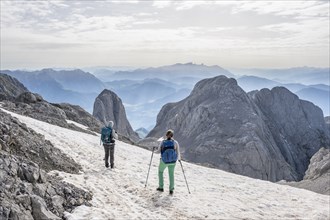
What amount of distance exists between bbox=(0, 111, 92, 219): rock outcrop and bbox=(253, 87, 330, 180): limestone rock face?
→ 444 feet

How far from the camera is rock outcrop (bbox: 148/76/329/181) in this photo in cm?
12469

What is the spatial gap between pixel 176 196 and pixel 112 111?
140043 millimetres

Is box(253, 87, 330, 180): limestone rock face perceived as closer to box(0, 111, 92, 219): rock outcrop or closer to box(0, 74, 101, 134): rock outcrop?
box(0, 74, 101, 134): rock outcrop

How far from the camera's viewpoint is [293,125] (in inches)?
6658

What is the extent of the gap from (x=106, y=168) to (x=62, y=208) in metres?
8.78

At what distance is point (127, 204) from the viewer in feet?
53.1

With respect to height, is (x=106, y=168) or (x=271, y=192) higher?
(x=106, y=168)

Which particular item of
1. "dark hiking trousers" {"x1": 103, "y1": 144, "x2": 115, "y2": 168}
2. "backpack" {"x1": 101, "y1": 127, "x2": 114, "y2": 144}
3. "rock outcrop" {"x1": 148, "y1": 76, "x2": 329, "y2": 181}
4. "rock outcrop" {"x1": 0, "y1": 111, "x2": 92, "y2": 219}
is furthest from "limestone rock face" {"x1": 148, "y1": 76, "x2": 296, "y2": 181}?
"rock outcrop" {"x1": 0, "y1": 111, "x2": 92, "y2": 219}

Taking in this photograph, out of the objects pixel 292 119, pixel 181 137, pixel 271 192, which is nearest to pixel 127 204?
pixel 271 192

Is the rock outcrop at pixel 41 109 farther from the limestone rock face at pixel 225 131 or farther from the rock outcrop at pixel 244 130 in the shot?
the limestone rock face at pixel 225 131

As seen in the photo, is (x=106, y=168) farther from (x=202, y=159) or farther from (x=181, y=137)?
(x=181, y=137)

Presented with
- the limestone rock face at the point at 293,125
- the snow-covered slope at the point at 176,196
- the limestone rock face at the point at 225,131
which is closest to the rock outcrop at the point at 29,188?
the snow-covered slope at the point at 176,196

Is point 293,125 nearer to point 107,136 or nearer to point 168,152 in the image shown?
point 107,136

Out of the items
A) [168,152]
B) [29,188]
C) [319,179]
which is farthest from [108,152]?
[319,179]
